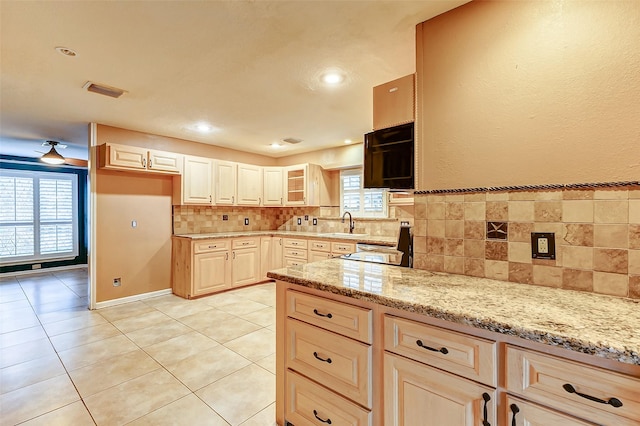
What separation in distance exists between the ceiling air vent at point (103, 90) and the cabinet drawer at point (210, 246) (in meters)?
2.08

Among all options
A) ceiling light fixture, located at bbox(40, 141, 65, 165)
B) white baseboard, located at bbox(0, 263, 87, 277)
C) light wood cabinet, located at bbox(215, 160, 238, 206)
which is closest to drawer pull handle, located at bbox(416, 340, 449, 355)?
light wood cabinet, located at bbox(215, 160, 238, 206)

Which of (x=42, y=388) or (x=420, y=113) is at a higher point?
(x=420, y=113)

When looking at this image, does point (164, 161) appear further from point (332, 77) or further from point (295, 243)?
point (332, 77)

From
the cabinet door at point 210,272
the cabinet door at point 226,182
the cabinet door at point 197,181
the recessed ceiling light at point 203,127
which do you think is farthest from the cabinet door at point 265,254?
the recessed ceiling light at point 203,127

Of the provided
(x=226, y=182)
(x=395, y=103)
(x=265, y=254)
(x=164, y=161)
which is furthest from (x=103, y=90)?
(x=265, y=254)

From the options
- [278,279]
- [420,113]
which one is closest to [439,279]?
[278,279]

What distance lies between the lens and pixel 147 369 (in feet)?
7.55

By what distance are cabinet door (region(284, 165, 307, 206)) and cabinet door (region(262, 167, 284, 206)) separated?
0.38 ft

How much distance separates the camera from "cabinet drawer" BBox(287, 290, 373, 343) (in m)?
1.27

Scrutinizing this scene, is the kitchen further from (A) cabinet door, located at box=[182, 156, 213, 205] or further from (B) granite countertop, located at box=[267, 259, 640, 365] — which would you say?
(A) cabinet door, located at box=[182, 156, 213, 205]

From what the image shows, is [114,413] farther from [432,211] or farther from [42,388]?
[432,211]

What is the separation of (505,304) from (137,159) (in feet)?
13.9

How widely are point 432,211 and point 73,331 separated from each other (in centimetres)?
374

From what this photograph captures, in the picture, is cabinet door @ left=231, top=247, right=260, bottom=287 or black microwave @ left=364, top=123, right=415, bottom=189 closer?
black microwave @ left=364, top=123, right=415, bottom=189
